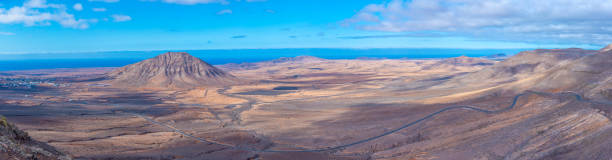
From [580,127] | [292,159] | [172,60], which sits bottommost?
[292,159]

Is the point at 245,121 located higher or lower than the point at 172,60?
lower

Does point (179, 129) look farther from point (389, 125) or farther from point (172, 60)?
point (172, 60)

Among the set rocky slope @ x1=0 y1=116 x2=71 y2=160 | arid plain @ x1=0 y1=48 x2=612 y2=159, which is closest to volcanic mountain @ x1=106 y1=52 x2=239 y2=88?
arid plain @ x1=0 y1=48 x2=612 y2=159

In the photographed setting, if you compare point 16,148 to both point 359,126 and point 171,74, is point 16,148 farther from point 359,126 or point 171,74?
point 171,74

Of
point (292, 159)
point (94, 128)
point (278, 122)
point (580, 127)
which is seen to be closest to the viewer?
point (580, 127)

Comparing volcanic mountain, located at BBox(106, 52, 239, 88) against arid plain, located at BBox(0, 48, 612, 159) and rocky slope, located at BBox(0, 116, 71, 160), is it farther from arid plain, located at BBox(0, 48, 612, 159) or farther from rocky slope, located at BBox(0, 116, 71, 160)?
rocky slope, located at BBox(0, 116, 71, 160)

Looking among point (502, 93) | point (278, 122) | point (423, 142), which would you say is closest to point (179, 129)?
point (278, 122)

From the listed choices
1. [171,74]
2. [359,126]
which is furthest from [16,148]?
[171,74]

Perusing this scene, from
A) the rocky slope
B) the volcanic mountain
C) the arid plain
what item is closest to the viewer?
the rocky slope
